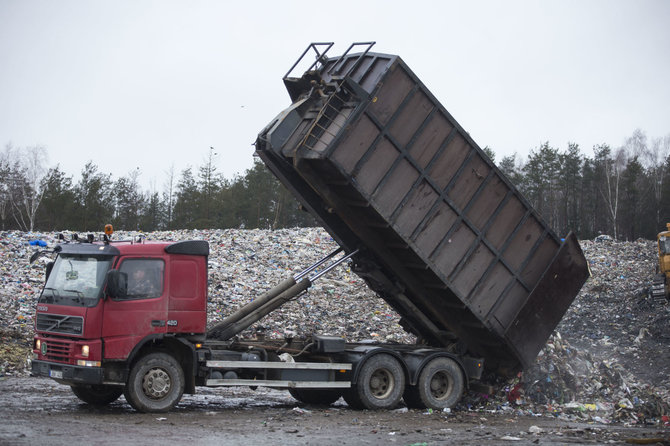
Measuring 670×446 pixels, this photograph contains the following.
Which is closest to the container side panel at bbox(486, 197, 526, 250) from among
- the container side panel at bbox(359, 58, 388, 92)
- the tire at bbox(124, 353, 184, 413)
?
→ the container side panel at bbox(359, 58, 388, 92)

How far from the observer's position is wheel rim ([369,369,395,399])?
29.5ft

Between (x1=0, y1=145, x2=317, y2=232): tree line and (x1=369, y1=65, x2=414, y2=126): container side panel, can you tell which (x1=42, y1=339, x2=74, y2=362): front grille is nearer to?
(x1=369, y1=65, x2=414, y2=126): container side panel

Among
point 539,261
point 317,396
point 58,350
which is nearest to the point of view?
point 58,350

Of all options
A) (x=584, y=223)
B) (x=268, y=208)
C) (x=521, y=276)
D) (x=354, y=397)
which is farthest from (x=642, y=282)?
(x=584, y=223)

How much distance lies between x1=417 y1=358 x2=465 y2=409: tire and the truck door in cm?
355

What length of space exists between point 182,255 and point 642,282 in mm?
16691

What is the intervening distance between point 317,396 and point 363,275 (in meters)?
1.85

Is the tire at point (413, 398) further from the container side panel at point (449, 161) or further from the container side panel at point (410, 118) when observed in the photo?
the container side panel at point (410, 118)

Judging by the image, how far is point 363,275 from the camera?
9438 mm

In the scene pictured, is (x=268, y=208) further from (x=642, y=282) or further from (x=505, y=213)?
(x=505, y=213)

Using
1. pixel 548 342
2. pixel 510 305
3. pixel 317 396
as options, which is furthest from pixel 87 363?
pixel 548 342

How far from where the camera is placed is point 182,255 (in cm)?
805

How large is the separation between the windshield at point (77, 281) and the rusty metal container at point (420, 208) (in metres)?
2.48

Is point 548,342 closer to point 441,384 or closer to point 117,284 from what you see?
point 441,384
